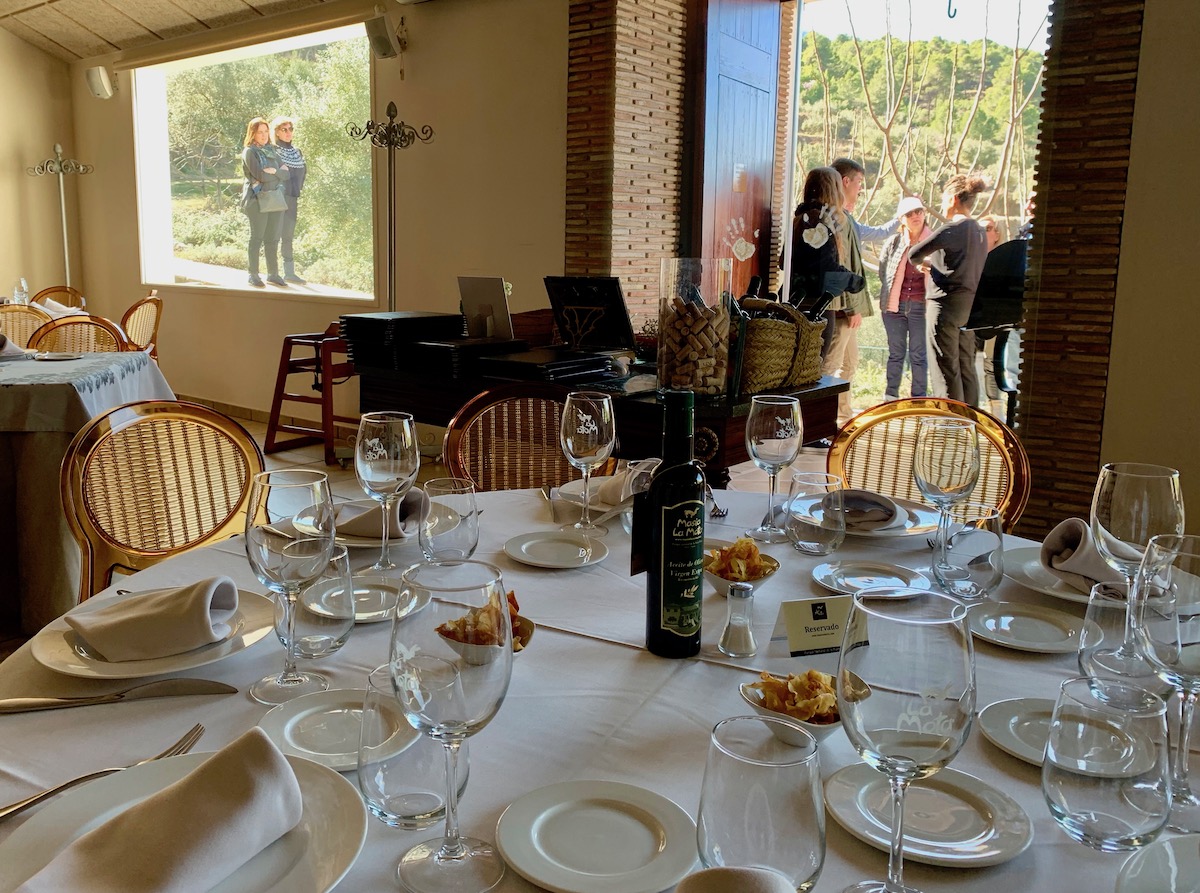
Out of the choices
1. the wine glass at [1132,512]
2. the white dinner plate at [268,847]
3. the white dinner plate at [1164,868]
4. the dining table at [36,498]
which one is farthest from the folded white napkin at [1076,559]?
the dining table at [36,498]

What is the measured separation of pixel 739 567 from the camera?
3.77 ft

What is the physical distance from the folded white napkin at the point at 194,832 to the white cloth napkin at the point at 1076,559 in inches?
39.9

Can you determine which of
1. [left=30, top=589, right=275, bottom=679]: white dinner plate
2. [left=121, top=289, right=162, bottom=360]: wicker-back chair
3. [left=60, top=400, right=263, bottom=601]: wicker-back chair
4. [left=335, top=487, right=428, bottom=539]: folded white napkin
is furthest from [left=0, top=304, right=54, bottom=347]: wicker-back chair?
[left=30, top=589, right=275, bottom=679]: white dinner plate

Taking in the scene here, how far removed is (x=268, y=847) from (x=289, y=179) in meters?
6.92

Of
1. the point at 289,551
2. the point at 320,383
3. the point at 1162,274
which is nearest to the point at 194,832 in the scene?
the point at 289,551

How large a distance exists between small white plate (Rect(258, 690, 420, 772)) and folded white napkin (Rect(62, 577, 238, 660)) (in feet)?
0.58

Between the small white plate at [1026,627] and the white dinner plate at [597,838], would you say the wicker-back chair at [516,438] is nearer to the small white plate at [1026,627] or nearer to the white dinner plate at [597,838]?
the small white plate at [1026,627]

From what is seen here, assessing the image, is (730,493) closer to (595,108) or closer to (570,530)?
(570,530)

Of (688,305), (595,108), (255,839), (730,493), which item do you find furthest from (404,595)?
(595,108)

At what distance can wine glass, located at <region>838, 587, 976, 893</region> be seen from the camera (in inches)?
23.7

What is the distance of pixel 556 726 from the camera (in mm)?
889

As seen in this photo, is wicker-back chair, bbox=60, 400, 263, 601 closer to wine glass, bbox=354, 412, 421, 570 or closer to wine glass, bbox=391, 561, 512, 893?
wine glass, bbox=354, 412, 421, 570

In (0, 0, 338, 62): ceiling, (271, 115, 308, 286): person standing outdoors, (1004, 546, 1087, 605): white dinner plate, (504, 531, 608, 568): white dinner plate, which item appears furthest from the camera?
(271, 115, 308, 286): person standing outdoors

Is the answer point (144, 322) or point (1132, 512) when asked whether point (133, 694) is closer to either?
point (1132, 512)
